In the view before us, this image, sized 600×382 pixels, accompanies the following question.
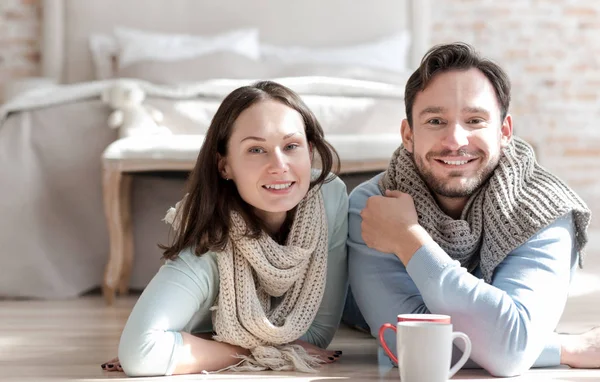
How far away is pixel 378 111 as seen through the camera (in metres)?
3.13

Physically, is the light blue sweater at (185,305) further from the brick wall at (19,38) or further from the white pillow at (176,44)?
the brick wall at (19,38)

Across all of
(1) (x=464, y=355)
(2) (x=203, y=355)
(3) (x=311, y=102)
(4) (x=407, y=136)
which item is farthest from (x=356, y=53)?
(1) (x=464, y=355)

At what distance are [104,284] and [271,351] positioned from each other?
→ 1262mm

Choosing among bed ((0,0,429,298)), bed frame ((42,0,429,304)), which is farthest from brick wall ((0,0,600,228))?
bed ((0,0,429,298))

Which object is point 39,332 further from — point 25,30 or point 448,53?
point 25,30

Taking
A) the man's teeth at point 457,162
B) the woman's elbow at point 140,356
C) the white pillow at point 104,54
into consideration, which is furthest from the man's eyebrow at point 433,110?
the white pillow at point 104,54

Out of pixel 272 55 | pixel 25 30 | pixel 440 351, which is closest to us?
pixel 440 351

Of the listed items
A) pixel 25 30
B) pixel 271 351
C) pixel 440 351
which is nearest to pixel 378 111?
pixel 271 351

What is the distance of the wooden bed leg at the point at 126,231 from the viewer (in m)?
2.94

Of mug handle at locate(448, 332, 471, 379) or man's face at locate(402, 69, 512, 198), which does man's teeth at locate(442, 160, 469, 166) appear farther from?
mug handle at locate(448, 332, 471, 379)

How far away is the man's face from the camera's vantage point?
174 cm

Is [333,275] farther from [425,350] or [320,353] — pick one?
[425,350]

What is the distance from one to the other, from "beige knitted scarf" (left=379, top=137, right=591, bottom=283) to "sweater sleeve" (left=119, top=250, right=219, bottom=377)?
454 mm

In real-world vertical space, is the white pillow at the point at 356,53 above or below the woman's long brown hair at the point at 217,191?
above
